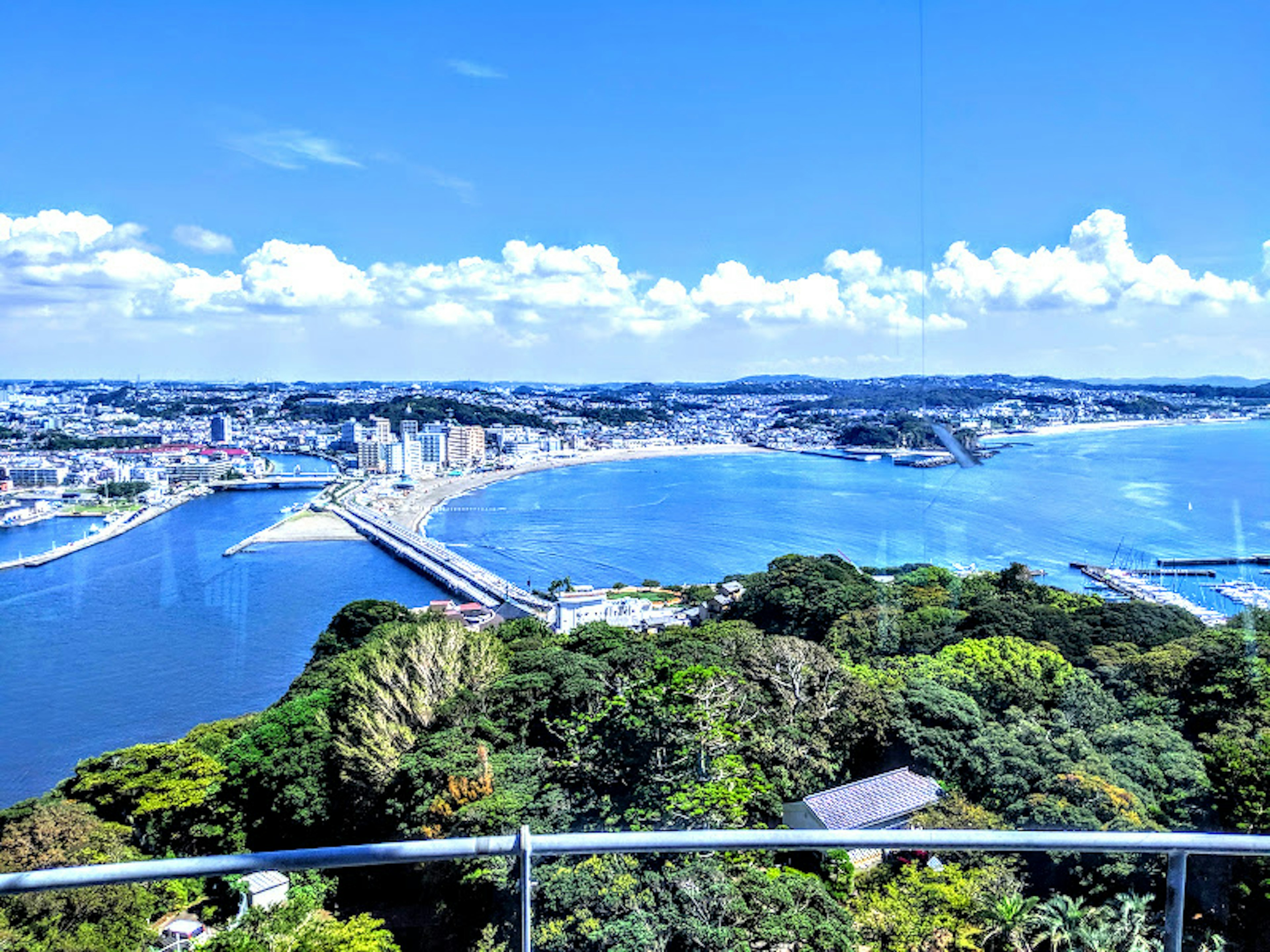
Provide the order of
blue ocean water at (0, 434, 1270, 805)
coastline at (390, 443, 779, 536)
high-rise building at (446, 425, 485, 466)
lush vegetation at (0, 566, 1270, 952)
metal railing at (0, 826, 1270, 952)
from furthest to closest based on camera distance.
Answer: high-rise building at (446, 425, 485, 466) < coastline at (390, 443, 779, 536) < blue ocean water at (0, 434, 1270, 805) < lush vegetation at (0, 566, 1270, 952) < metal railing at (0, 826, 1270, 952)

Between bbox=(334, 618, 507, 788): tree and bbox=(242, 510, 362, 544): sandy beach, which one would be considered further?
bbox=(242, 510, 362, 544): sandy beach

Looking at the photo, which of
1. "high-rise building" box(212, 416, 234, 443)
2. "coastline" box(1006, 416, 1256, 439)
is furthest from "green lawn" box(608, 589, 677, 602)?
"high-rise building" box(212, 416, 234, 443)

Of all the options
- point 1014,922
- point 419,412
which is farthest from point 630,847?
point 419,412

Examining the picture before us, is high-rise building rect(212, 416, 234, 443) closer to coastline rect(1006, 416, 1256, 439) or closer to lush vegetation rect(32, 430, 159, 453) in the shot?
lush vegetation rect(32, 430, 159, 453)

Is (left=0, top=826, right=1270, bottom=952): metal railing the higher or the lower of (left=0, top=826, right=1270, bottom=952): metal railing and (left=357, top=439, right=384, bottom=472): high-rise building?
the higher

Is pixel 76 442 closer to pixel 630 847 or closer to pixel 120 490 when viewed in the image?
pixel 120 490

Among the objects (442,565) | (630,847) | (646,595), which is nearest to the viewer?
(630,847)

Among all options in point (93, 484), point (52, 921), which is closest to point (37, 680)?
point (52, 921)
